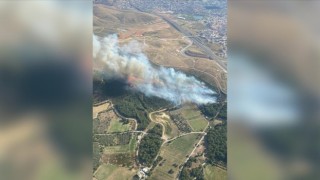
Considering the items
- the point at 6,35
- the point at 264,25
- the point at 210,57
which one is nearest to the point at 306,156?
the point at 264,25

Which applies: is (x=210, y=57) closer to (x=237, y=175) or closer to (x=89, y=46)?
(x=237, y=175)

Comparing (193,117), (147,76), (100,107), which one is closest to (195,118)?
(193,117)

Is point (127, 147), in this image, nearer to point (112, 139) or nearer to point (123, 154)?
point (123, 154)

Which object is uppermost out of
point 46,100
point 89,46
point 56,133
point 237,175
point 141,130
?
point 89,46

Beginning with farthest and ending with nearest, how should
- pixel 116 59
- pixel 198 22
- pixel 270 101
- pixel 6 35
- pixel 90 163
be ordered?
pixel 198 22 → pixel 116 59 → pixel 270 101 → pixel 90 163 → pixel 6 35

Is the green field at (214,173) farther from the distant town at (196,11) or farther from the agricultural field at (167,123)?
the distant town at (196,11)

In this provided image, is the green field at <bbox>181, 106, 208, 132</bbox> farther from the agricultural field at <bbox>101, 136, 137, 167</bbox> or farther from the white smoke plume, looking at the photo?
the agricultural field at <bbox>101, 136, 137, 167</bbox>

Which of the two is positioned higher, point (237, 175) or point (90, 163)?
point (90, 163)
